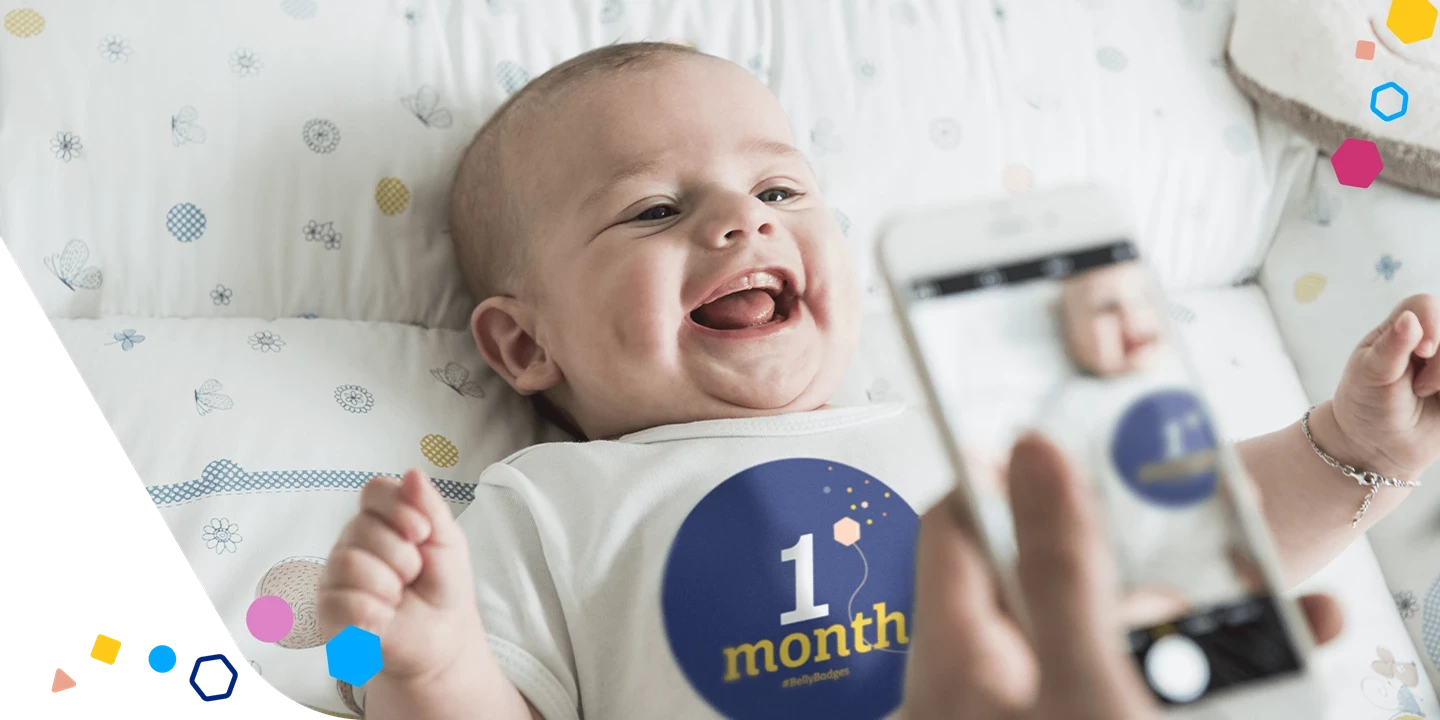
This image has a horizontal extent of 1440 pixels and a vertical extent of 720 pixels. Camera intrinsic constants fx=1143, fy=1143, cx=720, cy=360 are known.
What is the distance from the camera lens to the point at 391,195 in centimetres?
104

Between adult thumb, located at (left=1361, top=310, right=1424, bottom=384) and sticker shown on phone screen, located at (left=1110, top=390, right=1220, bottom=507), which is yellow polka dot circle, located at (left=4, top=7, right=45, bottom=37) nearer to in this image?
sticker shown on phone screen, located at (left=1110, top=390, right=1220, bottom=507)

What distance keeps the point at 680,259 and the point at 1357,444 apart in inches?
20.4

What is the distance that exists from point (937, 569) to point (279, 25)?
0.83 meters

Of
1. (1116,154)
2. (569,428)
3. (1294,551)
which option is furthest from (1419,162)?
(569,428)

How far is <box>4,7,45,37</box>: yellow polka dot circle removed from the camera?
98cm

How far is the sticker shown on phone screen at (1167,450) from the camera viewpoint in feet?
1.75

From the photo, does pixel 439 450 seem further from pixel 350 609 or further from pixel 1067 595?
pixel 1067 595

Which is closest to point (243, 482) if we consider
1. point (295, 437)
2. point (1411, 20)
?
point (295, 437)

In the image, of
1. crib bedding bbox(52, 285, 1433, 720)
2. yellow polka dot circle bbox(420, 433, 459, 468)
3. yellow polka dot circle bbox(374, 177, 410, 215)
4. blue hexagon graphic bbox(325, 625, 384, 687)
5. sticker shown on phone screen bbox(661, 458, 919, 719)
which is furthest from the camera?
yellow polka dot circle bbox(374, 177, 410, 215)

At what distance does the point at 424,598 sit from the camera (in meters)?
0.58

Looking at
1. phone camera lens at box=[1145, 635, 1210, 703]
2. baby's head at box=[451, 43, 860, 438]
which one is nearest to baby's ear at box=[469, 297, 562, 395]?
baby's head at box=[451, 43, 860, 438]

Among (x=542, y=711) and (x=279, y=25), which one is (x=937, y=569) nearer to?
(x=542, y=711)

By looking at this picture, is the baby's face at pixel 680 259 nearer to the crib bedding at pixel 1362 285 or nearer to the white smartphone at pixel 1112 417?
the white smartphone at pixel 1112 417

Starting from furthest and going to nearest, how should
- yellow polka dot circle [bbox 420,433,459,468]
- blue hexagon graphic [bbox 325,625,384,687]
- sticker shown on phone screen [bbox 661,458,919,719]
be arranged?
yellow polka dot circle [bbox 420,433,459,468], sticker shown on phone screen [bbox 661,458,919,719], blue hexagon graphic [bbox 325,625,384,687]
